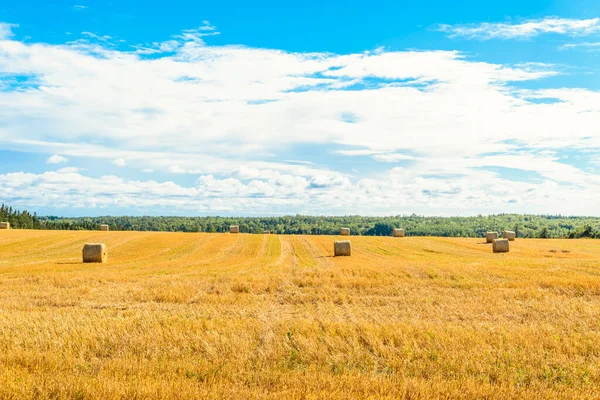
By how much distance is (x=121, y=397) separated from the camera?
7211 mm

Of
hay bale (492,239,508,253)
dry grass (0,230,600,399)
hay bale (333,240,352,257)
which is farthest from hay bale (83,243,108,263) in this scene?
hay bale (492,239,508,253)

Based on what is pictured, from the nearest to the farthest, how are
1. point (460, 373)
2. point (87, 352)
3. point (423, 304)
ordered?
point (460, 373)
point (87, 352)
point (423, 304)

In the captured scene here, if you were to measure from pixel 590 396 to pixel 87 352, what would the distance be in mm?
9122

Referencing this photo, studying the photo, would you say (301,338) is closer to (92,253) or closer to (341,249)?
(92,253)

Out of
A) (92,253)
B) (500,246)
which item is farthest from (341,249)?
(92,253)

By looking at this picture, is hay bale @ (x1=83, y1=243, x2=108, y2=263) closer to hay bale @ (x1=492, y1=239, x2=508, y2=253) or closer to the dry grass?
the dry grass

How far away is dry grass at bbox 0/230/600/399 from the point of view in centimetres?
787

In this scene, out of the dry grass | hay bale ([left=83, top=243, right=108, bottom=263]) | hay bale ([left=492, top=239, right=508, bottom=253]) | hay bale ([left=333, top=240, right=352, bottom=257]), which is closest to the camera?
the dry grass

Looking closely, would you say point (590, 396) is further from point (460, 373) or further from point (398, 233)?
point (398, 233)

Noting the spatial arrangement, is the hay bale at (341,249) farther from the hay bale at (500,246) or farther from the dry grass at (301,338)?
the dry grass at (301,338)

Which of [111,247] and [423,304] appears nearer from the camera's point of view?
[423,304]

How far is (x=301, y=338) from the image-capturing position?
1043cm

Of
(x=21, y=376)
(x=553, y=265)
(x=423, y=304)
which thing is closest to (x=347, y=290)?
(x=423, y=304)

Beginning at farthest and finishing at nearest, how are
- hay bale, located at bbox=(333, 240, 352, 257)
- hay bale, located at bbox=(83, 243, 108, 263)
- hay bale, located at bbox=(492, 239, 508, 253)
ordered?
1. hay bale, located at bbox=(492, 239, 508, 253)
2. hay bale, located at bbox=(333, 240, 352, 257)
3. hay bale, located at bbox=(83, 243, 108, 263)
